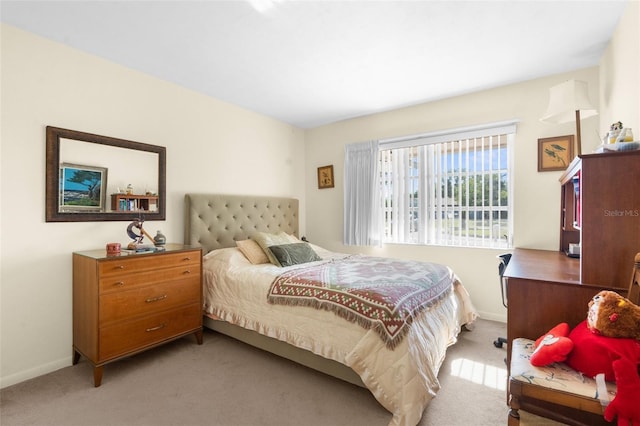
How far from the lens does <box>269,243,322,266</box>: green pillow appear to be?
9.84 feet

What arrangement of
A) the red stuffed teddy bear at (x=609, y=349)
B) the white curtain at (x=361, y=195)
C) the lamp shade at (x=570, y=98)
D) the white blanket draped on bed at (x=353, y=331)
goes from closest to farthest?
the red stuffed teddy bear at (x=609, y=349)
the white blanket draped on bed at (x=353, y=331)
the lamp shade at (x=570, y=98)
the white curtain at (x=361, y=195)

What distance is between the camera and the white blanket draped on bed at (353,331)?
165 centimetres

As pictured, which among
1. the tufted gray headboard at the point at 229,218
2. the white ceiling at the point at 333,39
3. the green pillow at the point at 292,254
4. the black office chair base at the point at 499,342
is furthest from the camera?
the tufted gray headboard at the point at 229,218

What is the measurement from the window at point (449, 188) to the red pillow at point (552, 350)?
84.9 inches

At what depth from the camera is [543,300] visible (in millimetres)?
1572

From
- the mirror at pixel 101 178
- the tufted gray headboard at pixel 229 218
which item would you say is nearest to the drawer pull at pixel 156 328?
the tufted gray headboard at pixel 229 218

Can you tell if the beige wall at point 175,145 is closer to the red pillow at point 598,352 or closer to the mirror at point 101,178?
the mirror at point 101,178

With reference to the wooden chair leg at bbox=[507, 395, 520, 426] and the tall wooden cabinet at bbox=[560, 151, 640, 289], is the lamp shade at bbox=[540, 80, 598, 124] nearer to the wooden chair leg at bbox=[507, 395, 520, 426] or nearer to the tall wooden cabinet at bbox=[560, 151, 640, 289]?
the tall wooden cabinet at bbox=[560, 151, 640, 289]

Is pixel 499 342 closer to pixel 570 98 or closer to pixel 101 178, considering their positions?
pixel 570 98

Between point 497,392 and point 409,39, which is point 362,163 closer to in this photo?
point 409,39

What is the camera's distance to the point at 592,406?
1094 mm

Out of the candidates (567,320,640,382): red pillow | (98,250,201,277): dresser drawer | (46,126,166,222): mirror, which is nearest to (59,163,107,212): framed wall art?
(46,126,166,222): mirror

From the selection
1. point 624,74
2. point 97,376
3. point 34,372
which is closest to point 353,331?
point 97,376

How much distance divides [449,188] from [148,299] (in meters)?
3.35
